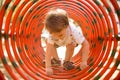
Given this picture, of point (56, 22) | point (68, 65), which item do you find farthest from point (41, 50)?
point (56, 22)

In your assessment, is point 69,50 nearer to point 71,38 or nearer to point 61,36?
point 71,38

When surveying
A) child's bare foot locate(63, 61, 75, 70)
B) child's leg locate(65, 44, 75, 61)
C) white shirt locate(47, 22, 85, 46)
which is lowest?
child's bare foot locate(63, 61, 75, 70)

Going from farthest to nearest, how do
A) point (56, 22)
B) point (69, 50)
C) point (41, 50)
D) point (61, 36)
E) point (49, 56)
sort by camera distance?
point (41, 50), point (69, 50), point (49, 56), point (61, 36), point (56, 22)

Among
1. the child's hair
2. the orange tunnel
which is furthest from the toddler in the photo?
the orange tunnel

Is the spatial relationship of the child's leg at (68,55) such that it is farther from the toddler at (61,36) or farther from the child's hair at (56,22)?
the child's hair at (56,22)

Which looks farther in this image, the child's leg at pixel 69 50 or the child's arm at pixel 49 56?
the child's leg at pixel 69 50

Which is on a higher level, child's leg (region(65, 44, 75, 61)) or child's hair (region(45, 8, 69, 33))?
child's hair (region(45, 8, 69, 33))

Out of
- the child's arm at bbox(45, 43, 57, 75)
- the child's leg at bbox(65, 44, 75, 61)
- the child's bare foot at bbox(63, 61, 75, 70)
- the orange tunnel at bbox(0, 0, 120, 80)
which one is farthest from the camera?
the child's bare foot at bbox(63, 61, 75, 70)

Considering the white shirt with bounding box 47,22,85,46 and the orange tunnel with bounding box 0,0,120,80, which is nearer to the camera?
the white shirt with bounding box 47,22,85,46

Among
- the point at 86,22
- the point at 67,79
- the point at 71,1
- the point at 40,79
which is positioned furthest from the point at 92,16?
the point at 40,79

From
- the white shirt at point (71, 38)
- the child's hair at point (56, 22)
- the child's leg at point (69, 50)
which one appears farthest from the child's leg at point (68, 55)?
the child's hair at point (56, 22)

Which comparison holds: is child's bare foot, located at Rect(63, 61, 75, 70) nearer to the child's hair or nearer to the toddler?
the toddler

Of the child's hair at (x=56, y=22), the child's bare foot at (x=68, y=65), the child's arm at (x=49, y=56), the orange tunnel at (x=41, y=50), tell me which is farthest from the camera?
the child's bare foot at (x=68, y=65)

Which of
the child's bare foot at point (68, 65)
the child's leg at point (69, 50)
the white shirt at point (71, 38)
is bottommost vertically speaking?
the child's bare foot at point (68, 65)
